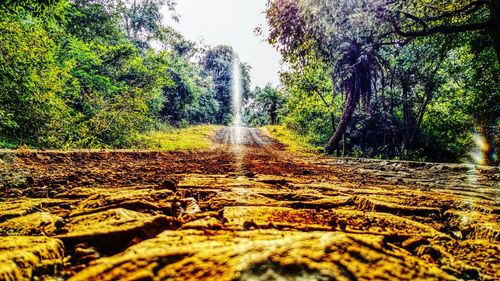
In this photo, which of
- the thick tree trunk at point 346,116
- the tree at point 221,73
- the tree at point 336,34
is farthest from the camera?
the tree at point 221,73

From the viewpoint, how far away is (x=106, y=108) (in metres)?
9.26

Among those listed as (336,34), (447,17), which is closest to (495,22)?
(447,17)

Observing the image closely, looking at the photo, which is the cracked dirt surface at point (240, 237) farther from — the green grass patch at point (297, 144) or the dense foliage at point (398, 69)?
the green grass patch at point (297, 144)

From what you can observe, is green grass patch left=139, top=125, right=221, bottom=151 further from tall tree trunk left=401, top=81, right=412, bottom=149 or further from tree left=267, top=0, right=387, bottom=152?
tall tree trunk left=401, top=81, right=412, bottom=149

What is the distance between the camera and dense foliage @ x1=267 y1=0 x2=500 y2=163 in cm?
664

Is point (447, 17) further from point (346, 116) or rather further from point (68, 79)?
point (68, 79)

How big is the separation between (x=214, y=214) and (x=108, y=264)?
1.88ft

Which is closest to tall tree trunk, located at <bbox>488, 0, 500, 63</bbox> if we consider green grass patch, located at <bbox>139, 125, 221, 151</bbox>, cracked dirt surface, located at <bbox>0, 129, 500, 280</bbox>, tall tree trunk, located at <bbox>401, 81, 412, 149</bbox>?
cracked dirt surface, located at <bbox>0, 129, 500, 280</bbox>

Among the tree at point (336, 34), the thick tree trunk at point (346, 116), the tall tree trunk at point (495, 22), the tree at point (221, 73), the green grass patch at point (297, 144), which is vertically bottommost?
the green grass patch at point (297, 144)

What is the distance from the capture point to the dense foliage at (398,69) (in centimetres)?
664

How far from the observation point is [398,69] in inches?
565

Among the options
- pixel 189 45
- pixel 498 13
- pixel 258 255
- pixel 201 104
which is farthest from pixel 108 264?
pixel 189 45

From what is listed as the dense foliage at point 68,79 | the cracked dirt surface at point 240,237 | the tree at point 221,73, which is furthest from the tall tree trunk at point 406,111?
the tree at point 221,73

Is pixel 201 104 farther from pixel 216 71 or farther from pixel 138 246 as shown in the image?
pixel 138 246
